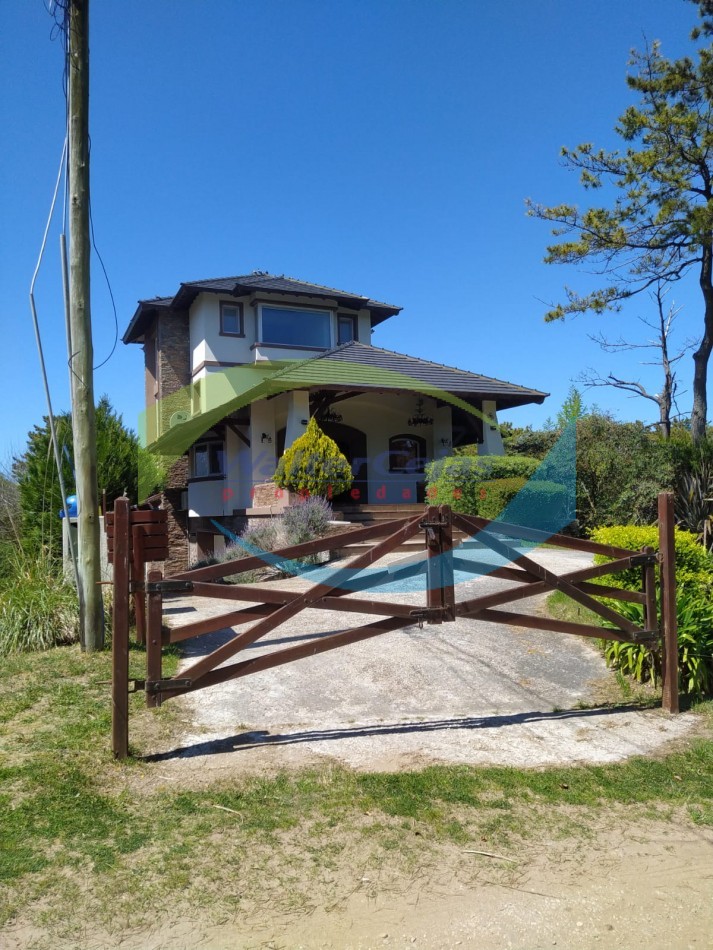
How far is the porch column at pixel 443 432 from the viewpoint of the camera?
59.3 ft

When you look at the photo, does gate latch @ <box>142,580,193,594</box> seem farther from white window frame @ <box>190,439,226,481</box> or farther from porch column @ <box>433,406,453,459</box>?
white window frame @ <box>190,439,226,481</box>

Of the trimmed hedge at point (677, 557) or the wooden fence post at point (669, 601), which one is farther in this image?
the trimmed hedge at point (677, 557)

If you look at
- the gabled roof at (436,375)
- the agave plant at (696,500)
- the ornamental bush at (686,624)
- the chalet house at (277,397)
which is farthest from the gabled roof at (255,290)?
the ornamental bush at (686,624)

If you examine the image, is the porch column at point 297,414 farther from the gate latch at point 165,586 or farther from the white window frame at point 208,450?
the gate latch at point 165,586

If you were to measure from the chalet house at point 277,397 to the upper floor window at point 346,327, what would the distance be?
0.03 m

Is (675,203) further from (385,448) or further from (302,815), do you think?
(302,815)

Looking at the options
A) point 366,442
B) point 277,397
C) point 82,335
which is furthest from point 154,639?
point 366,442

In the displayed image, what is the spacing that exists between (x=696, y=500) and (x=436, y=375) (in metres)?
8.03

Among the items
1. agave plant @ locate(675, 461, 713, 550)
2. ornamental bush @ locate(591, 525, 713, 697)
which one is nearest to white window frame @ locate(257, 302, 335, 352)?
agave plant @ locate(675, 461, 713, 550)

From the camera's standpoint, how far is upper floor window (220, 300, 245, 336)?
2045 centimetres

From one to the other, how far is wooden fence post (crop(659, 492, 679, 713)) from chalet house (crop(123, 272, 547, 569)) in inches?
420

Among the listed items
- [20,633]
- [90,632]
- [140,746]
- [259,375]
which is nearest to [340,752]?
[140,746]

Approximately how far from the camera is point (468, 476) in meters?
13.7

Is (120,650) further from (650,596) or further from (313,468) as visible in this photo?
(313,468)
